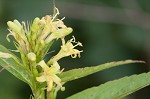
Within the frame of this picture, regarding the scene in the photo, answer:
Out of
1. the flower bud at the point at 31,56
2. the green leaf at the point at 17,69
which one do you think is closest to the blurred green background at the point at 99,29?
the green leaf at the point at 17,69

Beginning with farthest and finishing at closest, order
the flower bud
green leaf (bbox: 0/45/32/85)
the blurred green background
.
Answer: the blurred green background → green leaf (bbox: 0/45/32/85) → the flower bud

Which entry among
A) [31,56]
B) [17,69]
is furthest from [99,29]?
[31,56]

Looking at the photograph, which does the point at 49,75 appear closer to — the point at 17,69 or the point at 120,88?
the point at 17,69

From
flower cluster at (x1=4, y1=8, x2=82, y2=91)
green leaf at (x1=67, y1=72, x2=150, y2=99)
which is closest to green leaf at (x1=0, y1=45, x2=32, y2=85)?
flower cluster at (x1=4, y1=8, x2=82, y2=91)

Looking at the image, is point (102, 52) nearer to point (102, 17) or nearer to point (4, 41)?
point (102, 17)

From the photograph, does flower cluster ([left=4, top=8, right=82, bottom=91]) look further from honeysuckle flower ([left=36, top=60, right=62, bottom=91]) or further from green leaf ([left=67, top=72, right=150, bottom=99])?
green leaf ([left=67, top=72, right=150, bottom=99])

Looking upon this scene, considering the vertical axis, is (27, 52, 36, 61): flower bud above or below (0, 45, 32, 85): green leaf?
above
